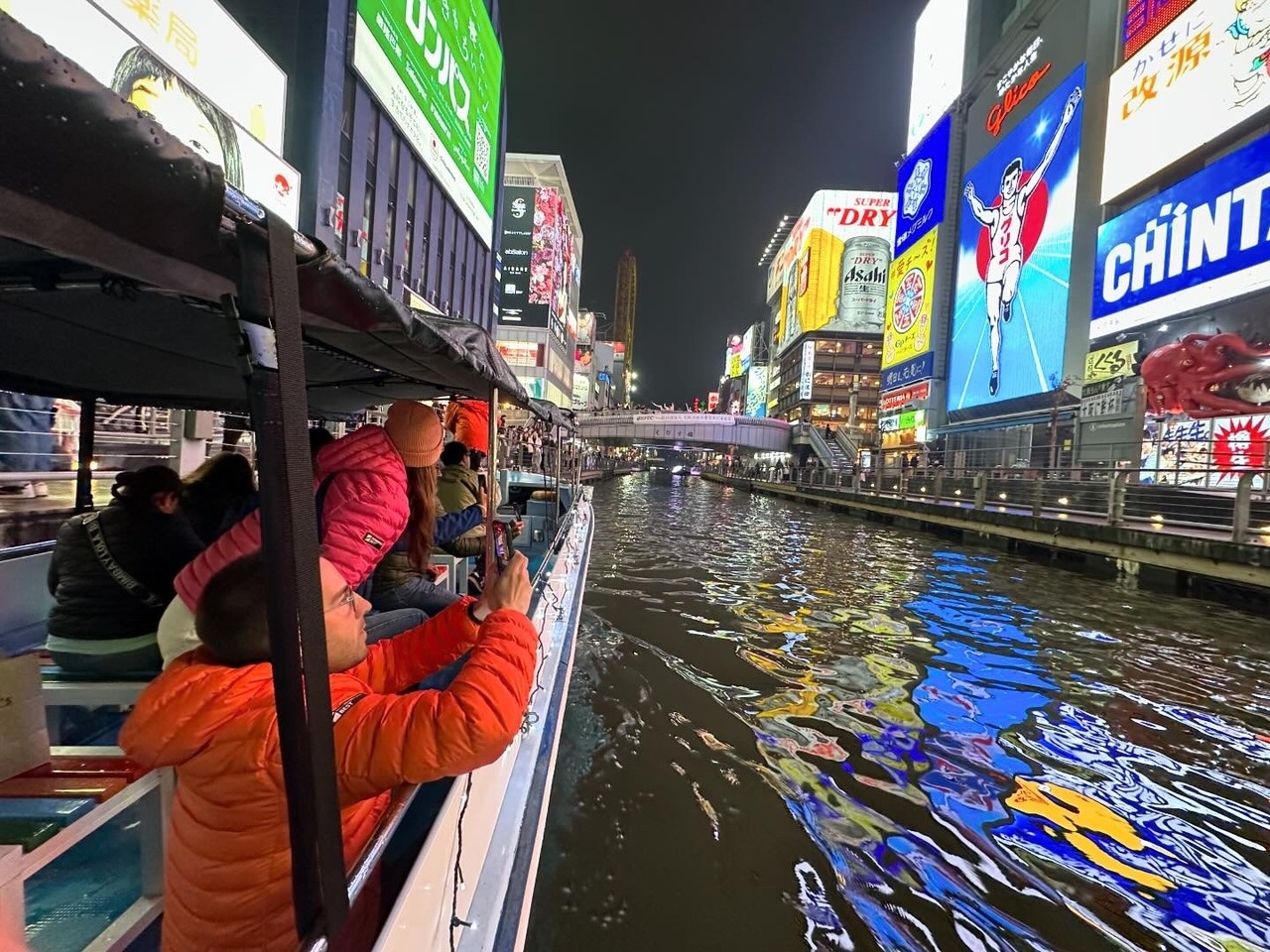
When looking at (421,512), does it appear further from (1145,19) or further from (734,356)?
(734,356)

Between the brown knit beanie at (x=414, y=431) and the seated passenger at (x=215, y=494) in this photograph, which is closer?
the brown knit beanie at (x=414, y=431)

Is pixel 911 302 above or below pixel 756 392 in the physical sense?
below

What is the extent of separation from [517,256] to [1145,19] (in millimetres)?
50785

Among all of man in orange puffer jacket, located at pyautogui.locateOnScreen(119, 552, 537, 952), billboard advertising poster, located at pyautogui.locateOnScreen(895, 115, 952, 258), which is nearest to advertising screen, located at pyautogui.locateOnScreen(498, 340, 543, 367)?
billboard advertising poster, located at pyautogui.locateOnScreen(895, 115, 952, 258)

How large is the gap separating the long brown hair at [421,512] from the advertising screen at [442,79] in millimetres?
22639

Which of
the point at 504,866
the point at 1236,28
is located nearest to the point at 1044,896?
the point at 504,866

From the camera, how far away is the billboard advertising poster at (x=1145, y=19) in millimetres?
22000

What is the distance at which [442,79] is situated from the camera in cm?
2522

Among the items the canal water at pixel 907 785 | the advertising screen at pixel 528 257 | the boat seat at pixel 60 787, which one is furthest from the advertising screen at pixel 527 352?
the boat seat at pixel 60 787

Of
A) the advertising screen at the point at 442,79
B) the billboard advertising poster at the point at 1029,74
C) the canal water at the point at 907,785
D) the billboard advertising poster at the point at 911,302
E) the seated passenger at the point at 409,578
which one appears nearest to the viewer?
the canal water at the point at 907,785

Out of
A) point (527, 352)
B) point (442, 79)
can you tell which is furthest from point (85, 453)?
point (527, 352)

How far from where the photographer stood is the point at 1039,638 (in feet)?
23.1

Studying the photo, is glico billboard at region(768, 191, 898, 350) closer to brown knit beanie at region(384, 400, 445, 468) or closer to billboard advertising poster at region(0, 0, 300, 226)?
billboard advertising poster at region(0, 0, 300, 226)

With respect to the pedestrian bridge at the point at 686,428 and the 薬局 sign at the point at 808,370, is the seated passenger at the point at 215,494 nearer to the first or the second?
the pedestrian bridge at the point at 686,428
